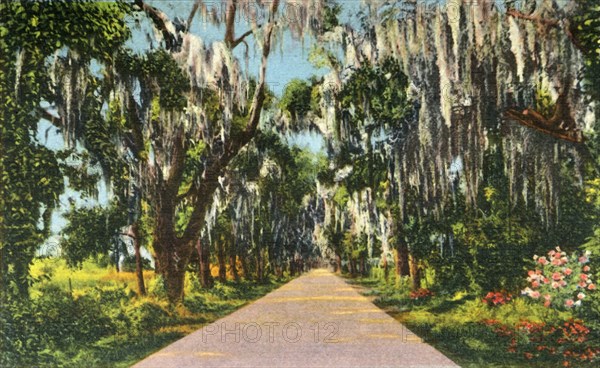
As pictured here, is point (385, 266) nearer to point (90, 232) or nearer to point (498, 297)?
point (498, 297)

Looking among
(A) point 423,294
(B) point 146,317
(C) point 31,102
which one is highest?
(C) point 31,102

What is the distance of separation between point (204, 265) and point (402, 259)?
9.10 ft

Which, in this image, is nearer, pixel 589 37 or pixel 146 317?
pixel 589 37

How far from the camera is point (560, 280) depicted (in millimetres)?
6414

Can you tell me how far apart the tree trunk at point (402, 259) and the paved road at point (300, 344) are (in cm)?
107

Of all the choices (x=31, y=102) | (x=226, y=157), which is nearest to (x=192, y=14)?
(x=226, y=157)

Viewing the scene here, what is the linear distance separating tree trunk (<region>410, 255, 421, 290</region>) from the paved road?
0.66 meters

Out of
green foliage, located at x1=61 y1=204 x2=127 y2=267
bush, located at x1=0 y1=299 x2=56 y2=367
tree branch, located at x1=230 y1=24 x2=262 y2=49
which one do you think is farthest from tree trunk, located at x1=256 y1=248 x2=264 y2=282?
bush, located at x1=0 y1=299 x2=56 y2=367

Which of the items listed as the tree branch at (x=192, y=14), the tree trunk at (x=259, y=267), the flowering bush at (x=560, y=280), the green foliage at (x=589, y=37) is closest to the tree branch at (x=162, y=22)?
the tree branch at (x=192, y=14)

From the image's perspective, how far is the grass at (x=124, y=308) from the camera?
6.37 m

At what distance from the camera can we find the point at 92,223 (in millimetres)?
6977

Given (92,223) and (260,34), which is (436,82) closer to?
(260,34)

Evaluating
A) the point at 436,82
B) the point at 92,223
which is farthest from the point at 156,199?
the point at 436,82

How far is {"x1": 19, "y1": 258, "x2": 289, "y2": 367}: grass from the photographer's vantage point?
6371 millimetres
